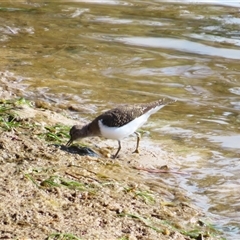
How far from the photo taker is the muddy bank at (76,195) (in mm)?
5754

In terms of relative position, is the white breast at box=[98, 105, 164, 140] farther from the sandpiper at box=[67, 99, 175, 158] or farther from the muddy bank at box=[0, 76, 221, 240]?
the muddy bank at box=[0, 76, 221, 240]

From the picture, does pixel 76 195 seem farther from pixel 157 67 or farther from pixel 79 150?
pixel 157 67

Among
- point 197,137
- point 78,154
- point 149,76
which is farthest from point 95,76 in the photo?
point 78,154

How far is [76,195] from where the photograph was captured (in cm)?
645

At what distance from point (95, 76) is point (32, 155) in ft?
16.7

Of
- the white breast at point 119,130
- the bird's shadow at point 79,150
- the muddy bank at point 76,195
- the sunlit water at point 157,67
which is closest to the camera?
the muddy bank at point 76,195

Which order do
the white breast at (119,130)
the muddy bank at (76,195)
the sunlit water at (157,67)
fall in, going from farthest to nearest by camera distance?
the sunlit water at (157,67) → the white breast at (119,130) → the muddy bank at (76,195)

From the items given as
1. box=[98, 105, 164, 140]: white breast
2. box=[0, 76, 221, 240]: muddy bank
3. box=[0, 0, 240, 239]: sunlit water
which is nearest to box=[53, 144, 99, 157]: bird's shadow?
box=[0, 76, 221, 240]: muddy bank

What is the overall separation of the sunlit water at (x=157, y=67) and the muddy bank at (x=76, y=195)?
1.58 feet

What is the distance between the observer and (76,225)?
18.9ft

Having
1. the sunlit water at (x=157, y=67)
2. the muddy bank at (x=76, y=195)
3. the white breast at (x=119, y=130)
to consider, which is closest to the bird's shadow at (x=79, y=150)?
the muddy bank at (x=76, y=195)

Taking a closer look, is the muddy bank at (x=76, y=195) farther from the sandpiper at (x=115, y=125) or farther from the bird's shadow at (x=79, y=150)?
the sandpiper at (x=115, y=125)

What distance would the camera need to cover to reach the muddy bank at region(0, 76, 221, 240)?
575 centimetres

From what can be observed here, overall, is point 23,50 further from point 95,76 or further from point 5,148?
point 5,148
